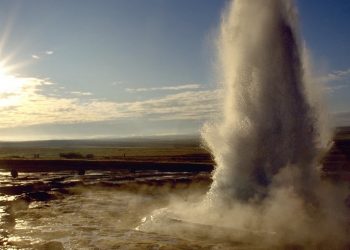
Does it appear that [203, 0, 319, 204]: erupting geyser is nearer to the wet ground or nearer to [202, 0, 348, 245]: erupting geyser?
[202, 0, 348, 245]: erupting geyser

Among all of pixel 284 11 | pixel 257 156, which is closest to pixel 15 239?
pixel 257 156

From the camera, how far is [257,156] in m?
21.5

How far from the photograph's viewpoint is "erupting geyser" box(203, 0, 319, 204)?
21.0 meters

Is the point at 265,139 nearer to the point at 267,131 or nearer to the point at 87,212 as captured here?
the point at 267,131

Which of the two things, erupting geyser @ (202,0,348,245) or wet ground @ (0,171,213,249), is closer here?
wet ground @ (0,171,213,249)

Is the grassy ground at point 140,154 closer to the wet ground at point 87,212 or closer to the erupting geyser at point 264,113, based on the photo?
the wet ground at point 87,212

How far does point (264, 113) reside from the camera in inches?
852

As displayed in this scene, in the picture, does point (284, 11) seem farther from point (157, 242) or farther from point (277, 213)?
point (157, 242)

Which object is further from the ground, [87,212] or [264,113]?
[264,113]

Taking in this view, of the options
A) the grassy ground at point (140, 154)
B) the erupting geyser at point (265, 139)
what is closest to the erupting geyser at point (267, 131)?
the erupting geyser at point (265, 139)

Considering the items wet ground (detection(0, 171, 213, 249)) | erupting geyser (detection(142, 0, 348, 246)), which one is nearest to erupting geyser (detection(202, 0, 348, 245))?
erupting geyser (detection(142, 0, 348, 246))

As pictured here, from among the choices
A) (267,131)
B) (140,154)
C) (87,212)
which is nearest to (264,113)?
(267,131)

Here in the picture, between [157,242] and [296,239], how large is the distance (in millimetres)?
4758

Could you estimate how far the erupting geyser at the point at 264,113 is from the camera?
68.7 feet
